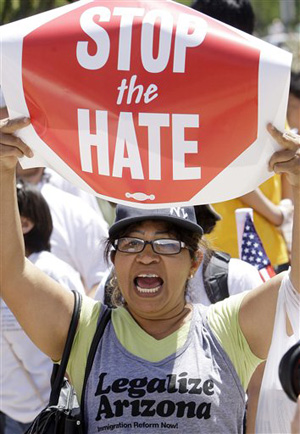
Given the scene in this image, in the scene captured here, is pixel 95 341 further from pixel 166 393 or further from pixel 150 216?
pixel 150 216

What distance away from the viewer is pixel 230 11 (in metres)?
4.91

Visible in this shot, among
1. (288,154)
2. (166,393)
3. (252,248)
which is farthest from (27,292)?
(252,248)

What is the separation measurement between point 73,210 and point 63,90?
2.01 m

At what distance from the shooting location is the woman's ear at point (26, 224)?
4.11 metres

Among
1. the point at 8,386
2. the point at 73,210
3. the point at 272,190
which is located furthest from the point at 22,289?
A: the point at 272,190

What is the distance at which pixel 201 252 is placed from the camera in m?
3.12

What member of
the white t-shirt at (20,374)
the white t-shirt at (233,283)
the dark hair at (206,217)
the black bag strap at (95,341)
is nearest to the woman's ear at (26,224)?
the white t-shirt at (20,374)

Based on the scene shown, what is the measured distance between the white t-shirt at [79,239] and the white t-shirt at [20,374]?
579 millimetres

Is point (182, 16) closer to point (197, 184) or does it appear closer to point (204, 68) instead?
point (204, 68)

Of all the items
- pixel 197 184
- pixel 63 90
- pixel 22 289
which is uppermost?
pixel 63 90

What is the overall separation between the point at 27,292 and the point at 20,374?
3.79 ft

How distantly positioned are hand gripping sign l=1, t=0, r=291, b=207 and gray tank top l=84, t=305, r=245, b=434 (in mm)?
455

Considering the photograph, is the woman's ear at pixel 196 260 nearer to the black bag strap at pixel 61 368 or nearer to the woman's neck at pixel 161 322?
the woman's neck at pixel 161 322

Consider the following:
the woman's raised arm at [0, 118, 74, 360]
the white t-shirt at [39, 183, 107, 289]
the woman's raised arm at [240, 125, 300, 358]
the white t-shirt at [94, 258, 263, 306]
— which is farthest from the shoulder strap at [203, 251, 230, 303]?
the white t-shirt at [39, 183, 107, 289]
